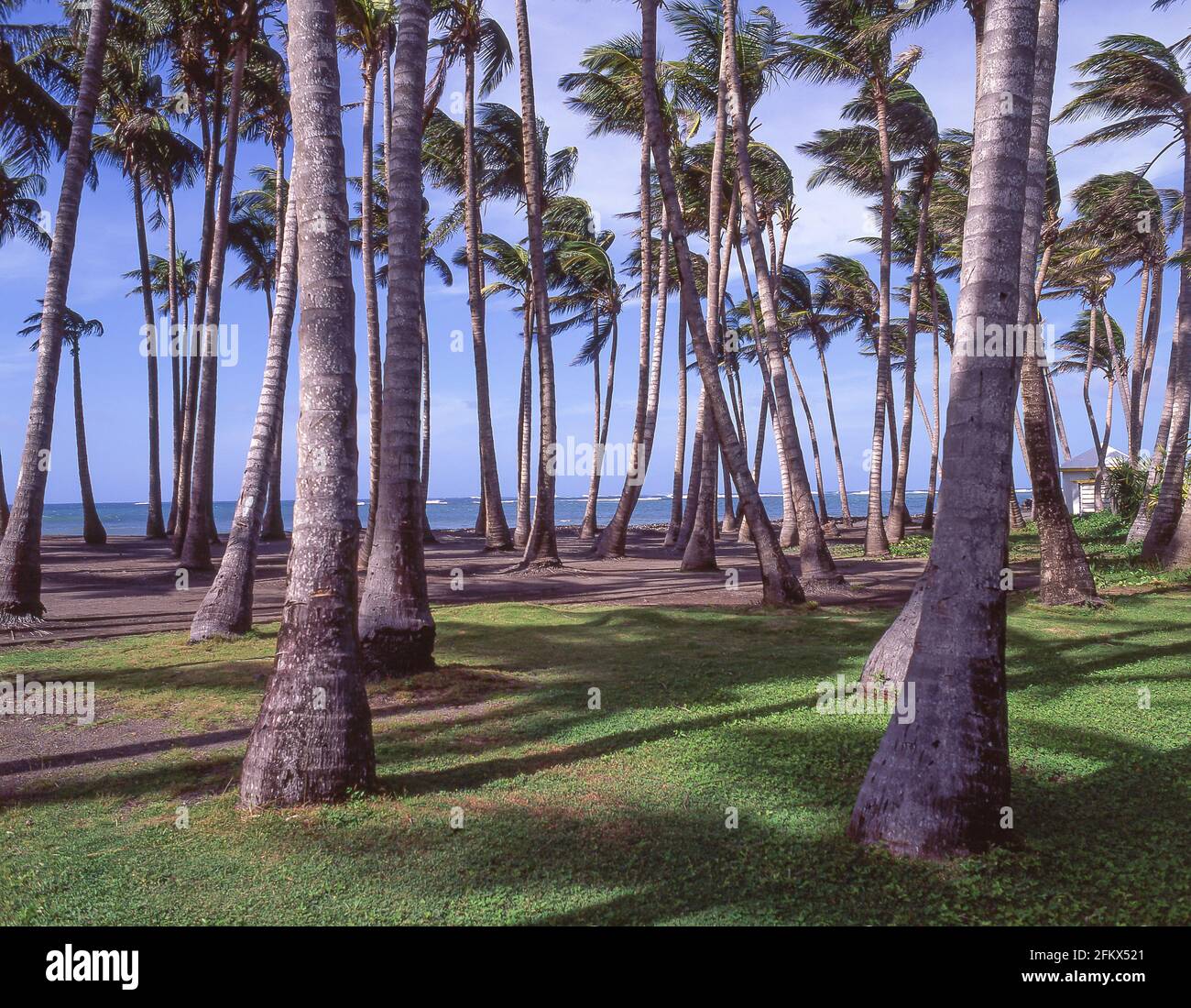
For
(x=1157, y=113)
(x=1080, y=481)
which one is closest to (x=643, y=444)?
(x=1157, y=113)

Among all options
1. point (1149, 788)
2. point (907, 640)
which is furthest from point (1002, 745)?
point (907, 640)

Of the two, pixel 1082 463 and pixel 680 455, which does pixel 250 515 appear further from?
pixel 1082 463

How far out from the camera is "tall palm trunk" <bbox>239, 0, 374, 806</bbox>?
5.43 m

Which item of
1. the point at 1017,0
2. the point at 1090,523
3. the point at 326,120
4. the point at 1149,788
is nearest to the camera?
the point at 1017,0

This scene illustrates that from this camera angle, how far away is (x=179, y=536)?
2611 centimetres

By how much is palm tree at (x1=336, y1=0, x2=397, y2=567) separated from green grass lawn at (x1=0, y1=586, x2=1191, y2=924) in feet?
32.5

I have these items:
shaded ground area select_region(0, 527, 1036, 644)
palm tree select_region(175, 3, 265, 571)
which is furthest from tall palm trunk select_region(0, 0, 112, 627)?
palm tree select_region(175, 3, 265, 571)

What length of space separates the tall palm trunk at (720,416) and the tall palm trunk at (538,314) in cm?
605

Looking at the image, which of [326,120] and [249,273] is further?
[249,273]

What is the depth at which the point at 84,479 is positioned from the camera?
109 feet

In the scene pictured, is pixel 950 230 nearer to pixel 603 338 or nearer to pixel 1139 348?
pixel 1139 348

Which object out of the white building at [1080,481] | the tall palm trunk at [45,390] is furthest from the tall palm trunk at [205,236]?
the white building at [1080,481]

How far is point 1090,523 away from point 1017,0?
30890 mm

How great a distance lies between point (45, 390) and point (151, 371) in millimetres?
22891
